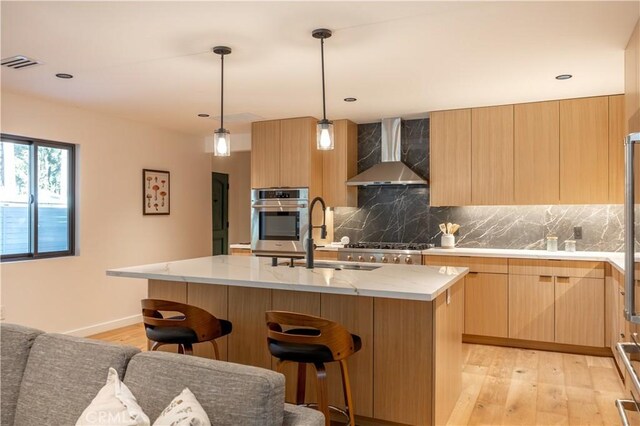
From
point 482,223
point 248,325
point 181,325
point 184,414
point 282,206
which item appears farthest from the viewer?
point 282,206

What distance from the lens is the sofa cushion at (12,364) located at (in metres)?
1.81

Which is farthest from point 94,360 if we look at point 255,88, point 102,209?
point 102,209

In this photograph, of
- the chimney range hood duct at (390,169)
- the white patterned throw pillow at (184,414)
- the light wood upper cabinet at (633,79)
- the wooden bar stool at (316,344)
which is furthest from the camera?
the chimney range hood duct at (390,169)

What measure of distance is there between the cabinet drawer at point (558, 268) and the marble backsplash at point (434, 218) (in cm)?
61

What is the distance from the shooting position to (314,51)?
3.12 metres

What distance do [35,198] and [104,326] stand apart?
1564 mm

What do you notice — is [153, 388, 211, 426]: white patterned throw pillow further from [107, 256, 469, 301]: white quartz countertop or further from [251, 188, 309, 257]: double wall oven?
[251, 188, 309, 257]: double wall oven

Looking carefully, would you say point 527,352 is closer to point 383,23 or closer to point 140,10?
point 383,23

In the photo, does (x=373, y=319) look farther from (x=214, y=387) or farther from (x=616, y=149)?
(x=616, y=149)

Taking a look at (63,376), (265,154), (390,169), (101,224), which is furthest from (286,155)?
(63,376)

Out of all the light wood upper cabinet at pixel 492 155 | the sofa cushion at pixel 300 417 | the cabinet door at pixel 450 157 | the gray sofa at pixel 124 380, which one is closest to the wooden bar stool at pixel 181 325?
the gray sofa at pixel 124 380

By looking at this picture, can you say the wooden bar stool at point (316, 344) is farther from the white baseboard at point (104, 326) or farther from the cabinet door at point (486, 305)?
the white baseboard at point (104, 326)

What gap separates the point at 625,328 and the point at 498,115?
2349mm

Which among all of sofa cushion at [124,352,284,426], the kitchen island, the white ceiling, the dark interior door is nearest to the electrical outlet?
the white ceiling
